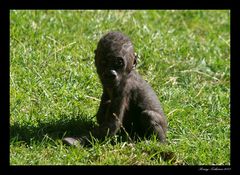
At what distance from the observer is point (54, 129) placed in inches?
323

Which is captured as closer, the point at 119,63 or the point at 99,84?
the point at 119,63

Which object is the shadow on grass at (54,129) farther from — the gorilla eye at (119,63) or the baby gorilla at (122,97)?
the gorilla eye at (119,63)

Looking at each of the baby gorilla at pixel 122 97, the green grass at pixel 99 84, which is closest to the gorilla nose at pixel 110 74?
the baby gorilla at pixel 122 97

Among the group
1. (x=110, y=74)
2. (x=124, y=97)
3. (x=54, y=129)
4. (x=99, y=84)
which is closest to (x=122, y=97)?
(x=124, y=97)

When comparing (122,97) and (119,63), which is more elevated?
(119,63)

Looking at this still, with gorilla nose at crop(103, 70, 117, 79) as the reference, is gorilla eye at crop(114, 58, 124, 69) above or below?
above

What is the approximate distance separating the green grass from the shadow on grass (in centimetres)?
1

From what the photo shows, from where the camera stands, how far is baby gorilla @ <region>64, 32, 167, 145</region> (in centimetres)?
779

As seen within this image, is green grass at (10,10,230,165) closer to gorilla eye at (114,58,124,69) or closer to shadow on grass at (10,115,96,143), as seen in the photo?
shadow on grass at (10,115,96,143)

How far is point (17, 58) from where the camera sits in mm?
9586

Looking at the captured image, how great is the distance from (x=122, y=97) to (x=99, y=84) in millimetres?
1436

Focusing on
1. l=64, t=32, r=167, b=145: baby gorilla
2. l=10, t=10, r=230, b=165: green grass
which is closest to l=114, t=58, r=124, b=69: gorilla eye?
l=64, t=32, r=167, b=145: baby gorilla

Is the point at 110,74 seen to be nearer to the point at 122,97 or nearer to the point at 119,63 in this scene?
the point at 119,63
